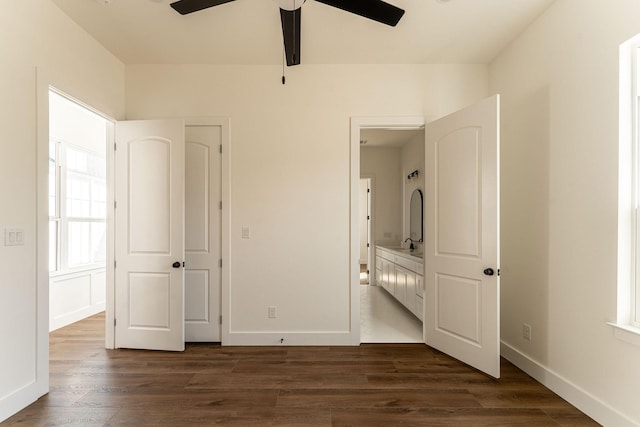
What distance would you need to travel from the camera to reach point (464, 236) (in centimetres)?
278

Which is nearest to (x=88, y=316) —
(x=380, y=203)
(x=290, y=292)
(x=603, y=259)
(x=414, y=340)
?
(x=290, y=292)

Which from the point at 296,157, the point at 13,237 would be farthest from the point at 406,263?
the point at 13,237

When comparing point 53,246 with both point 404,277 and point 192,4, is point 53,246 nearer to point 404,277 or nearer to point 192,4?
point 192,4

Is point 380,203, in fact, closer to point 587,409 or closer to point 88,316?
point 587,409

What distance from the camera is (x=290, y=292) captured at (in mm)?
3262

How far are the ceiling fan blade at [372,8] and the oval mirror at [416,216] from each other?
3.57 meters

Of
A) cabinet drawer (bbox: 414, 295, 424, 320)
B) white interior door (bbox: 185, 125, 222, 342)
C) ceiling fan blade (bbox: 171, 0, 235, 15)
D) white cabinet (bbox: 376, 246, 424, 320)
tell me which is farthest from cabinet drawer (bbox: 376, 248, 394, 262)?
ceiling fan blade (bbox: 171, 0, 235, 15)

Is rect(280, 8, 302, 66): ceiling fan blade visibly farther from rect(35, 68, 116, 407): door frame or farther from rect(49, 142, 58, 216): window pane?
rect(49, 142, 58, 216): window pane

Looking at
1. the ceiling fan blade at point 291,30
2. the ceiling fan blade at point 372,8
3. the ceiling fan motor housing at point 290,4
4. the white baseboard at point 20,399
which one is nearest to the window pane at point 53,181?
the white baseboard at point 20,399

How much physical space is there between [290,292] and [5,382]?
2.16m

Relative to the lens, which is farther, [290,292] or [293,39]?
[290,292]

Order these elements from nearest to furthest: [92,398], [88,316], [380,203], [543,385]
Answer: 1. [92,398]
2. [543,385]
3. [88,316]
4. [380,203]

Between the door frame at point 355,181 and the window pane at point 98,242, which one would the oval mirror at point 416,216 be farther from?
the window pane at point 98,242

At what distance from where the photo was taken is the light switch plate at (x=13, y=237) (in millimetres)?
2037
